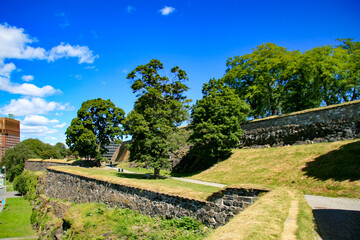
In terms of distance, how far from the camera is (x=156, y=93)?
20875 mm

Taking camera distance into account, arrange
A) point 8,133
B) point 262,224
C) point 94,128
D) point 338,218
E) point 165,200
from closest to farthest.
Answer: point 262,224 < point 338,218 < point 165,200 < point 94,128 < point 8,133

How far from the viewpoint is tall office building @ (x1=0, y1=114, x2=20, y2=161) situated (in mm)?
131000

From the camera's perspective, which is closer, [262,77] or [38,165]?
[262,77]

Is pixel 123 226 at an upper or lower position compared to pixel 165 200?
lower

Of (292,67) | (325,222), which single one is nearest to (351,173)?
(325,222)

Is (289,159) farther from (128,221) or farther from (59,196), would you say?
(59,196)

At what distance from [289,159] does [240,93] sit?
16064 millimetres

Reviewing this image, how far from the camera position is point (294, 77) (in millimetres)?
28719

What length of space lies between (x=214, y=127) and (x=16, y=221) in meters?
23.1

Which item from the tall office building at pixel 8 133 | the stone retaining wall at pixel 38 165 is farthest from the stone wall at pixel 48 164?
the tall office building at pixel 8 133

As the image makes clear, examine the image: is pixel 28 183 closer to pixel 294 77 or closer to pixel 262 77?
pixel 262 77

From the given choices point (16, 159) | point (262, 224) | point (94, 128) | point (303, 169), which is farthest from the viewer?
point (16, 159)

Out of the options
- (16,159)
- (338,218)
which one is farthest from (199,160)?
(16,159)

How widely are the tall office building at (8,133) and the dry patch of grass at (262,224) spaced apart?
163m
